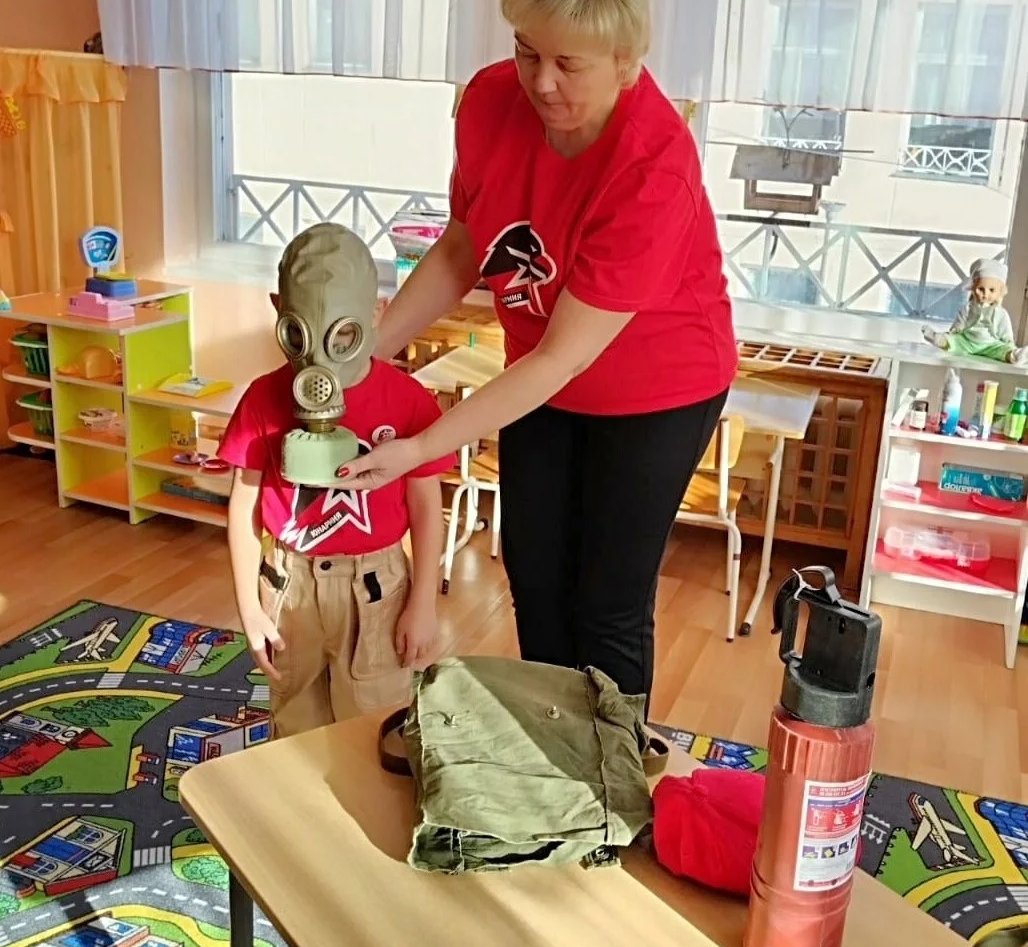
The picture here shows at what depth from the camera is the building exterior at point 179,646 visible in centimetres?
225

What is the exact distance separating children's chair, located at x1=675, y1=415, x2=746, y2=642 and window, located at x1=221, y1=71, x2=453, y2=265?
119cm

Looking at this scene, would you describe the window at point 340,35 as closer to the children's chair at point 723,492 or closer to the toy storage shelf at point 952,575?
the children's chair at point 723,492

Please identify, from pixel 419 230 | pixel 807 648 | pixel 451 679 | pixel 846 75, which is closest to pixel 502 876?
pixel 451 679

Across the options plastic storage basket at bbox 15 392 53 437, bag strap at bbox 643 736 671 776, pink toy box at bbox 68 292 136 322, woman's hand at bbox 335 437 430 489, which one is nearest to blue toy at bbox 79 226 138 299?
pink toy box at bbox 68 292 136 322

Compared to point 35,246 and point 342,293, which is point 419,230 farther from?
point 342,293

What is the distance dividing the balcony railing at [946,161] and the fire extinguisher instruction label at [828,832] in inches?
88.2

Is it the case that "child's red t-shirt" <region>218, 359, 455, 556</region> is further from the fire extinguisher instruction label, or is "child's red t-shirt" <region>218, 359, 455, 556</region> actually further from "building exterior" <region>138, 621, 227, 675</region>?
"building exterior" <region>138, 621, 227, 675</region>

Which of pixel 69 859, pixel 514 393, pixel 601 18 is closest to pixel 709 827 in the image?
pixel 514 393

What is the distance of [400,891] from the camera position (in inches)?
37.0

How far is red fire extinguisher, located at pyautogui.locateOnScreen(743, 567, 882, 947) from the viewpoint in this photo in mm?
782

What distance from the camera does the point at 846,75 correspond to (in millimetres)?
2508

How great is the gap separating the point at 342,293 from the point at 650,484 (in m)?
0.43

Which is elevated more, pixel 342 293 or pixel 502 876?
pixel 342 293

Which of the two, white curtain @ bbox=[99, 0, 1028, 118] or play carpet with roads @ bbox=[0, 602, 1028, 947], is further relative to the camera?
white curtain @ bbox=[99, 0, 1028, 118]
